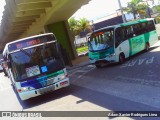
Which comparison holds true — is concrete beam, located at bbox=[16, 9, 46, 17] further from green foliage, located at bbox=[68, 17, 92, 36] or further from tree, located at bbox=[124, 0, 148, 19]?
tree, located at bbox=[124, 0, 148, 19]

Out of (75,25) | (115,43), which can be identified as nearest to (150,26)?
(115,43)

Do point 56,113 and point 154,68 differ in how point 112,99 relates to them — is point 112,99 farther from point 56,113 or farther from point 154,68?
point 154,68

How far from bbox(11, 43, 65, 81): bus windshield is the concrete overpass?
5012 millimetres

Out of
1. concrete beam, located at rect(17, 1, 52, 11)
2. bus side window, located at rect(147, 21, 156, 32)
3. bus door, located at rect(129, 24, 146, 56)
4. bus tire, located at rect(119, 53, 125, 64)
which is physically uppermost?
concrete beam, located at rect(17, 1, 52, 11)

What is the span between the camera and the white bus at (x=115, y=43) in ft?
54.4

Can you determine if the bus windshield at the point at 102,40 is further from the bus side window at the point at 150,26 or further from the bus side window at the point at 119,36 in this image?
the bus side window at the point at 150,26

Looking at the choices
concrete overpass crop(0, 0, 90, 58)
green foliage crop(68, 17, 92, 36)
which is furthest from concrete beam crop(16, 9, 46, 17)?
green foliage crop(68, 17, 92, 36)

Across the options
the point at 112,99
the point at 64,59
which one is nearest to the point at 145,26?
the point at 64,59

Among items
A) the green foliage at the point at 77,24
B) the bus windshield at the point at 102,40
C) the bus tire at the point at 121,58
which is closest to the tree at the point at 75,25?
the green foliage at the point at 77,24

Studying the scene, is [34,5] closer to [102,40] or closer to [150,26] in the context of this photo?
[102,40]

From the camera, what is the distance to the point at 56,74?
11336 millimetres

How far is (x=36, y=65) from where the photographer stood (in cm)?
1130

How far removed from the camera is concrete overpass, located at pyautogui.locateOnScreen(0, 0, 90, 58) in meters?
17.6

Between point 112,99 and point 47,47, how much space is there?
4.05 metres
